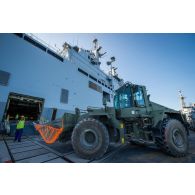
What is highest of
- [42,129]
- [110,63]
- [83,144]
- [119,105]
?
[110,63]

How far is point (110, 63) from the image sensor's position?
2970cm

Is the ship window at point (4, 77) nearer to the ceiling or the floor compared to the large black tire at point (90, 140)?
nearer to the ceiling

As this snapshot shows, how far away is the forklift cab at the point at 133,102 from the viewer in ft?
12.9

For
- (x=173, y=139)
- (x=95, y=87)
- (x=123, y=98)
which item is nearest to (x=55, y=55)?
(x=95, y=87)

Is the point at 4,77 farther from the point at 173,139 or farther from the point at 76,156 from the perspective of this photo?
the point at 173,139

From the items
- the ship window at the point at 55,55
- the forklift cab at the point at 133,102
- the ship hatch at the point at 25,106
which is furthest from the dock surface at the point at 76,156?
the ship window at the point at 55,55

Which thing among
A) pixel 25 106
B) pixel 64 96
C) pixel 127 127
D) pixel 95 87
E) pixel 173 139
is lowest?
pixel 173 139

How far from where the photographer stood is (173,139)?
3525mm

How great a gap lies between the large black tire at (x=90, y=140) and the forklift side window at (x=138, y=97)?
1.78 m

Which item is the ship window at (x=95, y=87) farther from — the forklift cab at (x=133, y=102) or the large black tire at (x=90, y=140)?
the large black tire at (x=90, y=140)

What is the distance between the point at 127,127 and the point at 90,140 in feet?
5.40

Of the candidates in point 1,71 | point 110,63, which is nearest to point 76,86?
point 1,71

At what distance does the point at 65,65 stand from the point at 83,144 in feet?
43.0

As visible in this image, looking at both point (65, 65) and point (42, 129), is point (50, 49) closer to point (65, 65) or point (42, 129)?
point (65, 65)
